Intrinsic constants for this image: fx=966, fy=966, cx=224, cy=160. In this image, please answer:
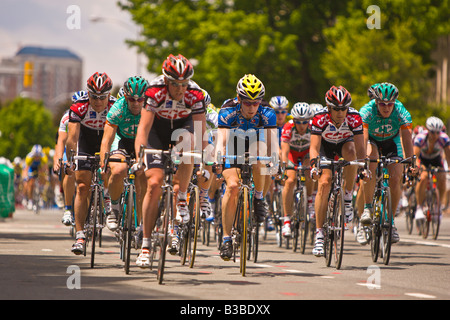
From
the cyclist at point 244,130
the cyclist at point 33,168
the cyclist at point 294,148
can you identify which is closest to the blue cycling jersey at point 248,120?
the cyclist at point 244,130

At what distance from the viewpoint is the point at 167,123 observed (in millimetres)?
9805

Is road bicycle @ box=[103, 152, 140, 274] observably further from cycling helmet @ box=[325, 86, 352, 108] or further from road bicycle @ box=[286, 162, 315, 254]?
road bicycle @ box=[286, 162, 315, 254]

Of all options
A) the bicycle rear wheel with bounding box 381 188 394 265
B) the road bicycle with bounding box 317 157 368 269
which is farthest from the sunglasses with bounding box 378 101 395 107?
the bicycle rear wheel with bounding box 381 188 394 265

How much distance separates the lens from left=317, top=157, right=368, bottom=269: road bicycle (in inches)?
434

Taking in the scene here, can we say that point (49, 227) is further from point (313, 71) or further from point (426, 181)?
point (313, 71)

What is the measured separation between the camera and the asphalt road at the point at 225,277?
820 centimetres

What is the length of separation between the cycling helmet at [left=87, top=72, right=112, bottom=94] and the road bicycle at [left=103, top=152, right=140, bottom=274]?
1.16 m

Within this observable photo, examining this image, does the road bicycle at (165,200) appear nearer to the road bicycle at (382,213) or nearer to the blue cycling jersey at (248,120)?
the blue cycling jersey at (248,120)

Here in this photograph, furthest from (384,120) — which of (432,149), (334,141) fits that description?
(432,149)

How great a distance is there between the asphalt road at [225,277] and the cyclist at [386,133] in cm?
90

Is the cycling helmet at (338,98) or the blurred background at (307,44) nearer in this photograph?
the cycling helmet at (338,98)

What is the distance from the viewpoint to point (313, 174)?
444 inches
